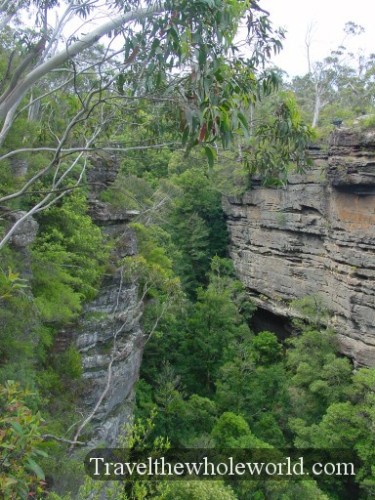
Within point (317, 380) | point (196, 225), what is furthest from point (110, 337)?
point (196, 225)

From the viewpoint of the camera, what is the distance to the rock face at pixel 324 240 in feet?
44.4

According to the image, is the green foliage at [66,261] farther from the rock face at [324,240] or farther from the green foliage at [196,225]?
the green foliage at [196,225]

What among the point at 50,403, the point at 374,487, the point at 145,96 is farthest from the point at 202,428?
the point at 145,96

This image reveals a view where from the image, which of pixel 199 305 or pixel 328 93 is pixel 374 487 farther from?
pixel 328 93

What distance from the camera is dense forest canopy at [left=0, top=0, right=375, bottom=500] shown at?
344 cm

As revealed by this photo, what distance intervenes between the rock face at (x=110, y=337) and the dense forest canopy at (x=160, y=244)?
245 mm

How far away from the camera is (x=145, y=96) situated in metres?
4.07

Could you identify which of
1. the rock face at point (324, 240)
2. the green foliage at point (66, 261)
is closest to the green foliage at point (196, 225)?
the rock face at point (324, 240)

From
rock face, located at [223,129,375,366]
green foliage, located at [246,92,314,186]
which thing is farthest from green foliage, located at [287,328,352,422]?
green foliage, located at [246,92,314,186]

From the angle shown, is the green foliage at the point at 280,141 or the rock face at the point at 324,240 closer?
the green foliage at the point at 280,141

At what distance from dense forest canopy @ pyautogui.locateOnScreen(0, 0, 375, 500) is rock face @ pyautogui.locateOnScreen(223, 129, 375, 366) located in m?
0.81

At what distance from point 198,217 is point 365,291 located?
31.8 ft

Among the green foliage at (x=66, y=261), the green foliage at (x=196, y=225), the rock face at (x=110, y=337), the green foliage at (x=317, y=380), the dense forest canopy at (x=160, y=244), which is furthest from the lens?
the green foliage at (x=196, y=225)

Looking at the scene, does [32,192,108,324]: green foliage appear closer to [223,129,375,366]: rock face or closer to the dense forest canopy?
the dense forest canopy
